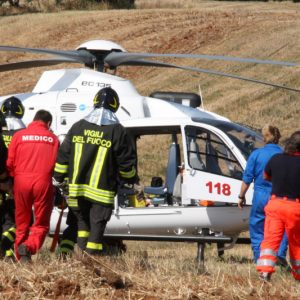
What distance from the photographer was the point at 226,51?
36.8 metres

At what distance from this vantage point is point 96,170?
9633mm

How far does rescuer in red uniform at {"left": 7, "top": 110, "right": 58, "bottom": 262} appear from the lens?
10102 mm

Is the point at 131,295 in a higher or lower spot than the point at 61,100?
lower

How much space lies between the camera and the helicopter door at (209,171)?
1269 centimetres

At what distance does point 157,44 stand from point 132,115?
85.0 ft

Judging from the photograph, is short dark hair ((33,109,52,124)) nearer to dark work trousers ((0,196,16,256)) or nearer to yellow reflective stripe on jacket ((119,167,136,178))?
dark work trousers ((0,196,16,256))

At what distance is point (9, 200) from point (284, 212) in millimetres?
3052

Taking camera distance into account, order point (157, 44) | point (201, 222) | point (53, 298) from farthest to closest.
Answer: point (157, 44) → point (201, 222) → point (53, 298)

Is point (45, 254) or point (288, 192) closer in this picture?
point (288, 192)

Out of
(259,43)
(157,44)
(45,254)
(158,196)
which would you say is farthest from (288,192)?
(157,44)

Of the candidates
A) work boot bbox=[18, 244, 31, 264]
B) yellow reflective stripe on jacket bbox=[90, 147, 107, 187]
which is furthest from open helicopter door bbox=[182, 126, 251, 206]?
work boot bbox=[18, 244, 31, 264]

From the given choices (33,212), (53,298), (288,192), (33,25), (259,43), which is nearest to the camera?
(53,298)

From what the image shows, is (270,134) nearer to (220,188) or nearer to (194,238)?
(220,188)

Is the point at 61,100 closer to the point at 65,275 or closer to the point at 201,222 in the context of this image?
the point at 201,222
